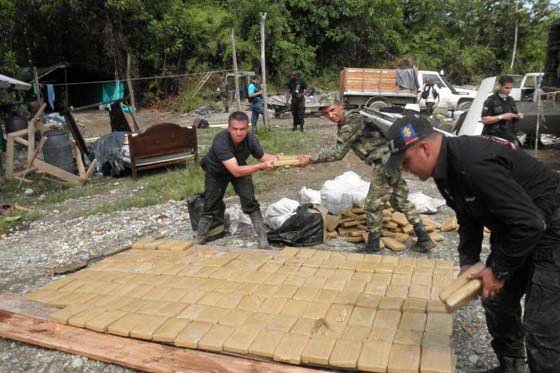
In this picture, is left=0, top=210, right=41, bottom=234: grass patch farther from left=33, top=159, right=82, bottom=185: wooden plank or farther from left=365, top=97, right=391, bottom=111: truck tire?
left=365, top=97, right=391, bottom=111: truck tire

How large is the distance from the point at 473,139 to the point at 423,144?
0.25 metres

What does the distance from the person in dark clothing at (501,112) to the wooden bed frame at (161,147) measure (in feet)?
18.6

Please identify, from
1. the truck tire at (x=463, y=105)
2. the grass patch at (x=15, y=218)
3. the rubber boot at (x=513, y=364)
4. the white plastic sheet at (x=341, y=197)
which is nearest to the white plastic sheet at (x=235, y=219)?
the white plastic sheet at (x=341, y=197)

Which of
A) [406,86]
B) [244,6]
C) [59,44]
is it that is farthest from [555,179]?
[59,44]

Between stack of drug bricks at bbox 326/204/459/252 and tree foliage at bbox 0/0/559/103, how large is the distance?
17.4 metres

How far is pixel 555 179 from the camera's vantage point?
220cm

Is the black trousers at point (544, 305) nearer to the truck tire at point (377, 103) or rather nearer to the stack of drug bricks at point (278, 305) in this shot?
the stack of drug bricks at point (278, 305)

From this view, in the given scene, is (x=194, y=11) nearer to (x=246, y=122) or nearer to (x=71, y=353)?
(x=246, y=122)

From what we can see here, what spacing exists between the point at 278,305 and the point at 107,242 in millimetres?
3179

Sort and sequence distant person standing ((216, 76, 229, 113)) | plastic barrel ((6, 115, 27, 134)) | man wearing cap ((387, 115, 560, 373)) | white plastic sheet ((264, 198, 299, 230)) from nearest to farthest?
man wearing cap ((387, 115, 560, 373)), white plastic sheet ((264, 198, 299, 230)), plastic barrel ((6, 115, 27, 134)), distant person standing ((216, 76, 229, 113))

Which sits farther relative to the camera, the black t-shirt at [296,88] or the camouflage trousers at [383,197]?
the black t-shirt at [296,88]

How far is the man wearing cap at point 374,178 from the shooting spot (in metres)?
4.52

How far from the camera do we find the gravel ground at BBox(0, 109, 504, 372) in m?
3.03

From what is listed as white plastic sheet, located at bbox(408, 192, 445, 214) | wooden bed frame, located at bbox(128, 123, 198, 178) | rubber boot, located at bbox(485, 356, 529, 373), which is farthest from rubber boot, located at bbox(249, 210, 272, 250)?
wooden bed frame, located at bbox(128, 123, 198, 178)
